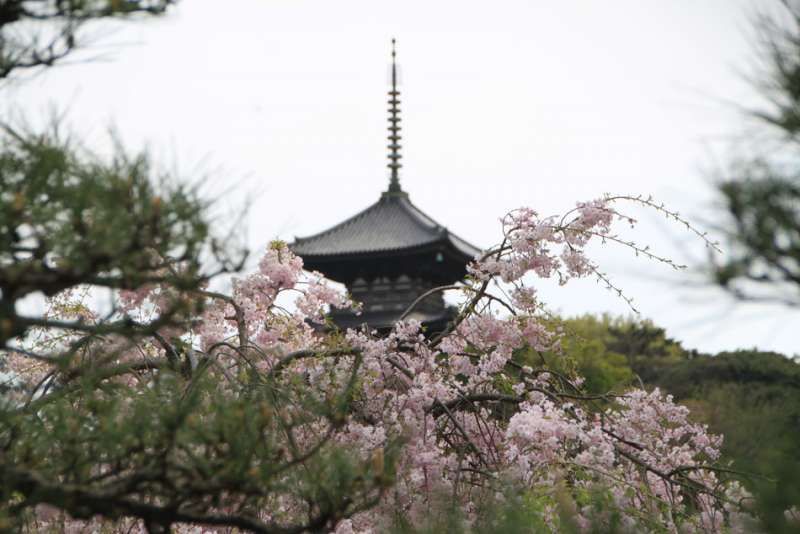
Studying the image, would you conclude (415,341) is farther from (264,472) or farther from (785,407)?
(785,407)

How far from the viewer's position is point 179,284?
10.6 ft

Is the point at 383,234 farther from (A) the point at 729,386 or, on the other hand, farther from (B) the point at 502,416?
(B) the point at 502,416

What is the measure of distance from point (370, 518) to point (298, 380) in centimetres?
215

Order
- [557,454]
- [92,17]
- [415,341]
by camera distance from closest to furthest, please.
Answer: [92,17], [557,454], [415,341]

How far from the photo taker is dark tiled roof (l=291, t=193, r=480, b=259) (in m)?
24.0

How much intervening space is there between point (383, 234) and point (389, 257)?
984mm

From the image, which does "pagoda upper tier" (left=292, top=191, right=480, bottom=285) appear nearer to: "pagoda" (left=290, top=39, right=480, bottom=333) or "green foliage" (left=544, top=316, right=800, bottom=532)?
"pagoda" (left=290, top=39, right=480, bottom=333)

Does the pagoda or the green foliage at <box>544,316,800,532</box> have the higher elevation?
the pagoda

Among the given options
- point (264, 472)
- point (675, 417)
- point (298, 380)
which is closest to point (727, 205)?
point (264, 472)

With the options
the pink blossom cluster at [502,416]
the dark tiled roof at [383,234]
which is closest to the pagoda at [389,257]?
the dark tiled roof at [383,234]

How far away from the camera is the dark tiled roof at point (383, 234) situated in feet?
78.6

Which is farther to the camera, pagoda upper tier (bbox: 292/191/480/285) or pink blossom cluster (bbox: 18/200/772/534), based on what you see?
pagoda upper tier (bbox: 292/191/480/285)

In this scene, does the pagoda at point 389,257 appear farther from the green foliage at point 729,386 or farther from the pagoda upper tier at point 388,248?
the green foliage at point 729,386

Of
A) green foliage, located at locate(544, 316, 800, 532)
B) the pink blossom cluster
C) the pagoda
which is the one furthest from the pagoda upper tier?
the pink blossom cluster
